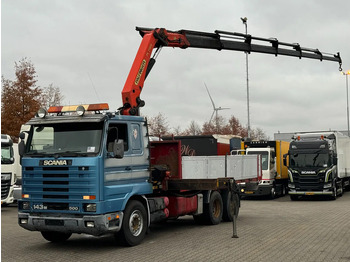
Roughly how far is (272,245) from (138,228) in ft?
9.61

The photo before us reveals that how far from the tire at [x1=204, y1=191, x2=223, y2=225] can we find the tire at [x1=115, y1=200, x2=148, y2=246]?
339cm

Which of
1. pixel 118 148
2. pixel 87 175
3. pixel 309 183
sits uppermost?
pixel 118 148

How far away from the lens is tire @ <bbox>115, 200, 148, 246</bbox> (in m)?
10.8

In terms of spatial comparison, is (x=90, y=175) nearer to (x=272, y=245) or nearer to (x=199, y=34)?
(x=272, y=245)

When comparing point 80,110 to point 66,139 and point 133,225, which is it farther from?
point 133,225

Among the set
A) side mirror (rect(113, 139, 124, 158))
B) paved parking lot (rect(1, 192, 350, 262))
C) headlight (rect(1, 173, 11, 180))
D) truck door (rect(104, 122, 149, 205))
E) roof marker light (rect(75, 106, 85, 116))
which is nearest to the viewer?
paved parking lot (rect(1, 192, 350, 262))

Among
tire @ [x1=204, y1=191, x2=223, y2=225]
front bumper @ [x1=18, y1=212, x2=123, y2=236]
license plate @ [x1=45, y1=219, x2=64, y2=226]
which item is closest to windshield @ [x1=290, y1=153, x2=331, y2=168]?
tire @ [x1=204, y1=191, x2=223, y2=225]

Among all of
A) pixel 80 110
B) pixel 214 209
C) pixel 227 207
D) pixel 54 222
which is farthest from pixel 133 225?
pixel 227 207

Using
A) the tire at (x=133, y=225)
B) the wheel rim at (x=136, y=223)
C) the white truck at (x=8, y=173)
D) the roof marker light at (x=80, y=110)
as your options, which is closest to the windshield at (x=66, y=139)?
the roof marker light at (x=80, y=110)

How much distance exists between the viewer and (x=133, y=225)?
437 inches

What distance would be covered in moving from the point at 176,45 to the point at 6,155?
841cm

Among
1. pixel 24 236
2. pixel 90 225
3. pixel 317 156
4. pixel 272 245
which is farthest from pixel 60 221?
pixel 317 156

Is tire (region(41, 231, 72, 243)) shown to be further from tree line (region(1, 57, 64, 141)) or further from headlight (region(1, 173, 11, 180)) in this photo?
tree line (region(1, 57, 64, 141))

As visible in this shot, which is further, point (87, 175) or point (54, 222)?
point (54, 222)
